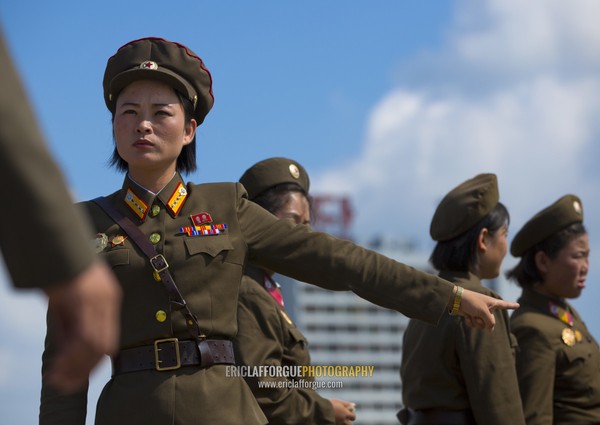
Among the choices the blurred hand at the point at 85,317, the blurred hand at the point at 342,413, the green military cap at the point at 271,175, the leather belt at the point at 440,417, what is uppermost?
the green military cap at the point at 271,175

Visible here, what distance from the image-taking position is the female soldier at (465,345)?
536cm

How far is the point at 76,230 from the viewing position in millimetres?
1744

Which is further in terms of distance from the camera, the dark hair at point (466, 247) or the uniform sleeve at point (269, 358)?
the dark hair at point (466, 247)

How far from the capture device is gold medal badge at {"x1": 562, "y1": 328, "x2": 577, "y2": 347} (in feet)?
20.4

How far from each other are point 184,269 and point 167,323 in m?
0.21

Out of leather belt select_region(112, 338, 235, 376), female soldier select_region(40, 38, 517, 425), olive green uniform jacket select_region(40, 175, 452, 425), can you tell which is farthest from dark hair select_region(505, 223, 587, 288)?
leather belt select_region(112, 338, 235, 376)

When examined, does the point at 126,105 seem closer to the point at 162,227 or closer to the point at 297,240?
the point at 162,227

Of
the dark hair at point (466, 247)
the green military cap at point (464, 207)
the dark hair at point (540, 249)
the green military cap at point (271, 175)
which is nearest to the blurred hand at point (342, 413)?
the dark hair at point (466, 247)

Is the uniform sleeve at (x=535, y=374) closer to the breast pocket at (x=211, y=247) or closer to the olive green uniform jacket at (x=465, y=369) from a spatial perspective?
the olive green uniform jacket at (x=465, y=369)

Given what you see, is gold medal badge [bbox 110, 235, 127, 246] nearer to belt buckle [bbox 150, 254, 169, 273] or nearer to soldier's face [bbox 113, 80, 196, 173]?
belt buckle [bbox 150, 254, 169, 273]

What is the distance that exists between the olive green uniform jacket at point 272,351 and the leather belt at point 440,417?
0.58 meters

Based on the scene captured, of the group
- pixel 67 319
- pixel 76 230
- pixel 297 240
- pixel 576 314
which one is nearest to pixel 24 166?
pixel 76 230

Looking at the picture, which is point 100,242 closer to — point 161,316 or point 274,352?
point 161,316

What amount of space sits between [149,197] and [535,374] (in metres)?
2.82
